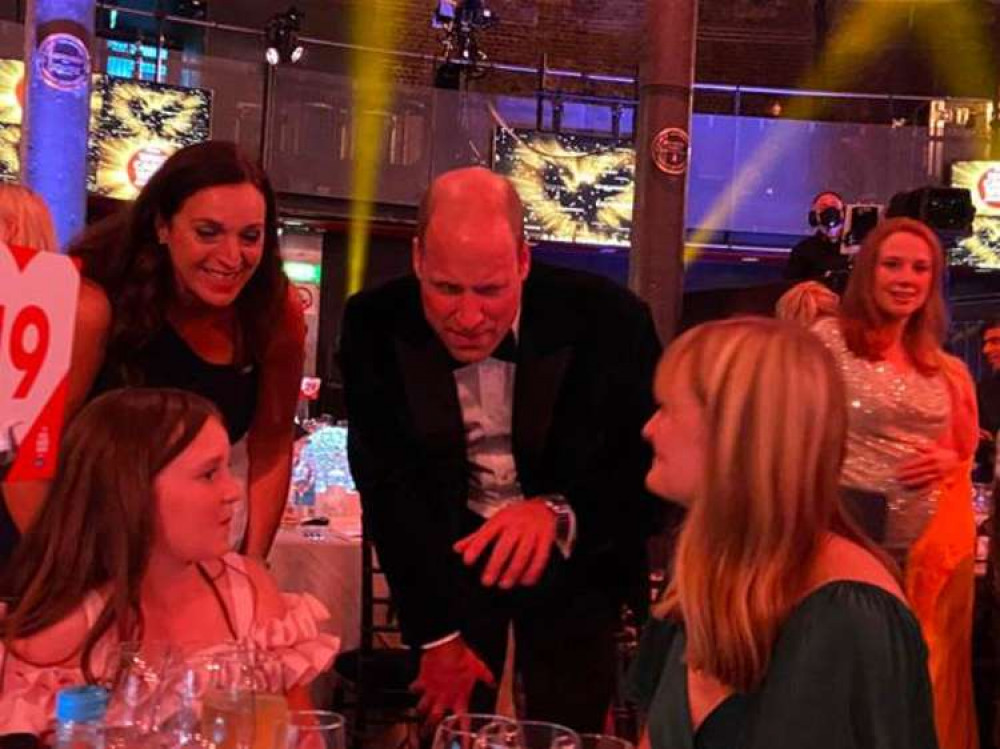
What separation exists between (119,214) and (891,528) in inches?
90.7

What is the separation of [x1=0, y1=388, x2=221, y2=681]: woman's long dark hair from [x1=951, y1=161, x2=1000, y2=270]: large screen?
10.1 m

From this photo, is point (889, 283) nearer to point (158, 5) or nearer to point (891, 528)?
point (891, 528)

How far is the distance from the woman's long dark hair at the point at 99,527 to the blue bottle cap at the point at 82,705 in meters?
0.38

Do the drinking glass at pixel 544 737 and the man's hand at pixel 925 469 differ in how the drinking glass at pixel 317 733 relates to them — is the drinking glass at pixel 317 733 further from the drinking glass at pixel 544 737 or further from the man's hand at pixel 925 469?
the man's hand at pixel 925 469

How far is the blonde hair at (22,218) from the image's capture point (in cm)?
255

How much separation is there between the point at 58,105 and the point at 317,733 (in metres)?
5.03

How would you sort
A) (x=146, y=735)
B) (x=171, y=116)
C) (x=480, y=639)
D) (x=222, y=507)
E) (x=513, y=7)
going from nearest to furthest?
(x=146, y=735)
(x=222, y=507)
(x=480, y=639)
(x=171, y=116)
(x=513, y=7)

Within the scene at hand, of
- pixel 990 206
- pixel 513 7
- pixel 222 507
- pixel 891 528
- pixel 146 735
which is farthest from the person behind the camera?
pixel 513 7

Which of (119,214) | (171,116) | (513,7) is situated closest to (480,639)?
(119,214)

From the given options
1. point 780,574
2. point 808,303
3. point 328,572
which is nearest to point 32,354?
point 780,574

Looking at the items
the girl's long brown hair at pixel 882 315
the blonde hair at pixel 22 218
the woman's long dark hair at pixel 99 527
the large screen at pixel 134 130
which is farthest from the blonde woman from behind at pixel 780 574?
the large screen at pixel 134 130

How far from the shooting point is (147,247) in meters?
2.30

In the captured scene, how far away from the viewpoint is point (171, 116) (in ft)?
32.6

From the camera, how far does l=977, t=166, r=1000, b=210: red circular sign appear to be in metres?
11.0
